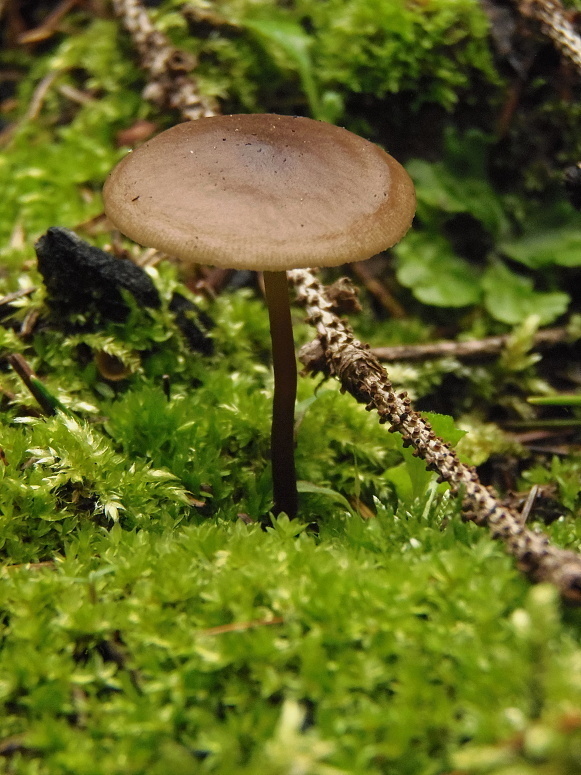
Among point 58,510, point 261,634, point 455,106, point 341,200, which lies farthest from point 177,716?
point 455,106

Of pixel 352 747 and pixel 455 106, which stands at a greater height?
pixel 455 106

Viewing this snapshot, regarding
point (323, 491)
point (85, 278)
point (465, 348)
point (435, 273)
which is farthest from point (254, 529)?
point (435, 273)

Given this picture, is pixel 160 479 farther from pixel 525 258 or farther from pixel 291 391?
pixel 525 258

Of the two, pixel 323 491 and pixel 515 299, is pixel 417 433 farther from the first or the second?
pixel 515 299

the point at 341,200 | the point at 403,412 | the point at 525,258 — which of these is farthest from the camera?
the point at 525,258

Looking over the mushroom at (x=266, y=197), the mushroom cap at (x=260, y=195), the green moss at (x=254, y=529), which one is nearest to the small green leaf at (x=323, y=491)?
the green moss at (x=254, y=529)

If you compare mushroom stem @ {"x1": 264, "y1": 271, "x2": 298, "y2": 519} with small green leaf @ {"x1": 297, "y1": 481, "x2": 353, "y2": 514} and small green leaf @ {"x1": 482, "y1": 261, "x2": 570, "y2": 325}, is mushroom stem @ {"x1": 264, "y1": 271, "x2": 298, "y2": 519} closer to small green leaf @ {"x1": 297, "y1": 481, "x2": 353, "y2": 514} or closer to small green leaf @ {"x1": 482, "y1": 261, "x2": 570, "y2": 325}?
small green leaf @ {"x1": 297, "y1": 481, "x2": 353, "y2": 514}
